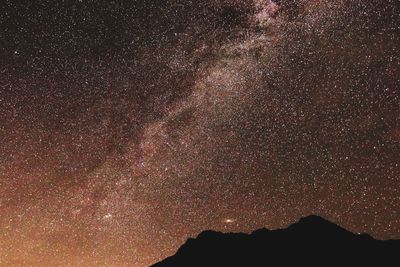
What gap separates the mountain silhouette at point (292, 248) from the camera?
3200cm

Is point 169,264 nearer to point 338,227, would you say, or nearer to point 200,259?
point 200,259

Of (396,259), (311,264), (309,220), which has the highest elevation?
(309,220)

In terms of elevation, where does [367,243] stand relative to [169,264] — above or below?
below

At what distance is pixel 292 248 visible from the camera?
112 feet

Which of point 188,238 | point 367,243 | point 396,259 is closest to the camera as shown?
point 396,259

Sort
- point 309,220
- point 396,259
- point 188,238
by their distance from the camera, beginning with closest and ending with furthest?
point 396,259
point 309,220
point 188,238

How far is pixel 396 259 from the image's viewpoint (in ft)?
102

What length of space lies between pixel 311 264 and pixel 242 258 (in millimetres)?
6049

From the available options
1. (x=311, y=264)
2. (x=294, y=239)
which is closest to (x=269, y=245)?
(x=294, y=239)

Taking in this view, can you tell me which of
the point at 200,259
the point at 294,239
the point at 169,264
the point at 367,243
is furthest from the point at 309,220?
the point at 169,264

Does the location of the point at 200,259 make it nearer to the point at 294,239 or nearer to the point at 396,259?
the point at 294,239

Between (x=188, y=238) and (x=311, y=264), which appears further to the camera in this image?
(x=188, y=238)

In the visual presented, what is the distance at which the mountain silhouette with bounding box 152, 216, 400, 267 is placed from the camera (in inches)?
1260

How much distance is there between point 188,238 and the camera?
129 ft
